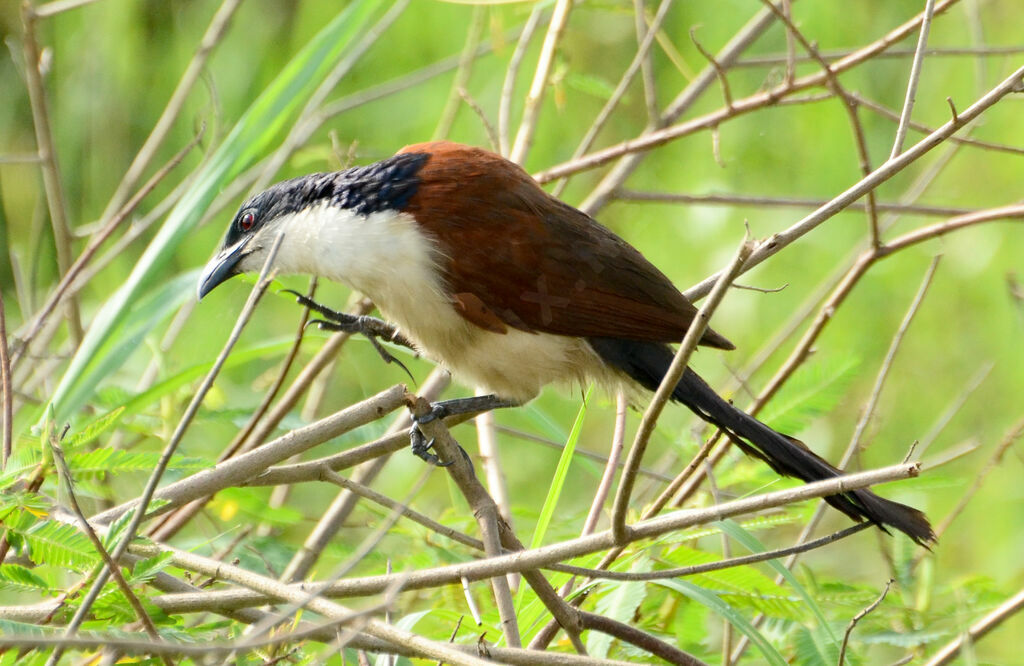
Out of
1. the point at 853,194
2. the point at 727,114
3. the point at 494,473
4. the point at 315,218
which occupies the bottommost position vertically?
the point at 494,473

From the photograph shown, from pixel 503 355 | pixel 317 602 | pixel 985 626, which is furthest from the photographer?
pixel 503 355

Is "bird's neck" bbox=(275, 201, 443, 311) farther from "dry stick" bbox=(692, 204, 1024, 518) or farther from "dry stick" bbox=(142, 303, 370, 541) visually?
"dry stick" bbox=(692, 204, 1024, 518)

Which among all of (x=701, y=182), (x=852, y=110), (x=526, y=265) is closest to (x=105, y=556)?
(x=526, y=265)

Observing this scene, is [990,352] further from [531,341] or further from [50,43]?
[50,43]

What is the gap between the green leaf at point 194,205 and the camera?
4.64 ft

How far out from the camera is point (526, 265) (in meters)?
1.91

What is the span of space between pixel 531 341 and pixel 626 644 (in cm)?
58

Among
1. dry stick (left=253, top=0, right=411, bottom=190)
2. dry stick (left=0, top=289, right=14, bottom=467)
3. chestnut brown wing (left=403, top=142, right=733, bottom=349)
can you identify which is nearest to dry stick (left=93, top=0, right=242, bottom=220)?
dry stick (left=253, top=0, right=411, bottom=190)

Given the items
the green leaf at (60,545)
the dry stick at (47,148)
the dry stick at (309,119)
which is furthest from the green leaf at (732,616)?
the dry stick at (47,148)

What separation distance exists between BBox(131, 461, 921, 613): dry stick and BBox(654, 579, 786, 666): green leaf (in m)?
0.23

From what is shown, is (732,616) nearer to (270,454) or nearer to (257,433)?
(270,454)

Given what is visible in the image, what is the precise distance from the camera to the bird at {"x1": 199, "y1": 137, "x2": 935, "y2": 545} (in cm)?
188

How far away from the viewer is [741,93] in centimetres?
420

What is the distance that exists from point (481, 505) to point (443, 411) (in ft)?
1.32
